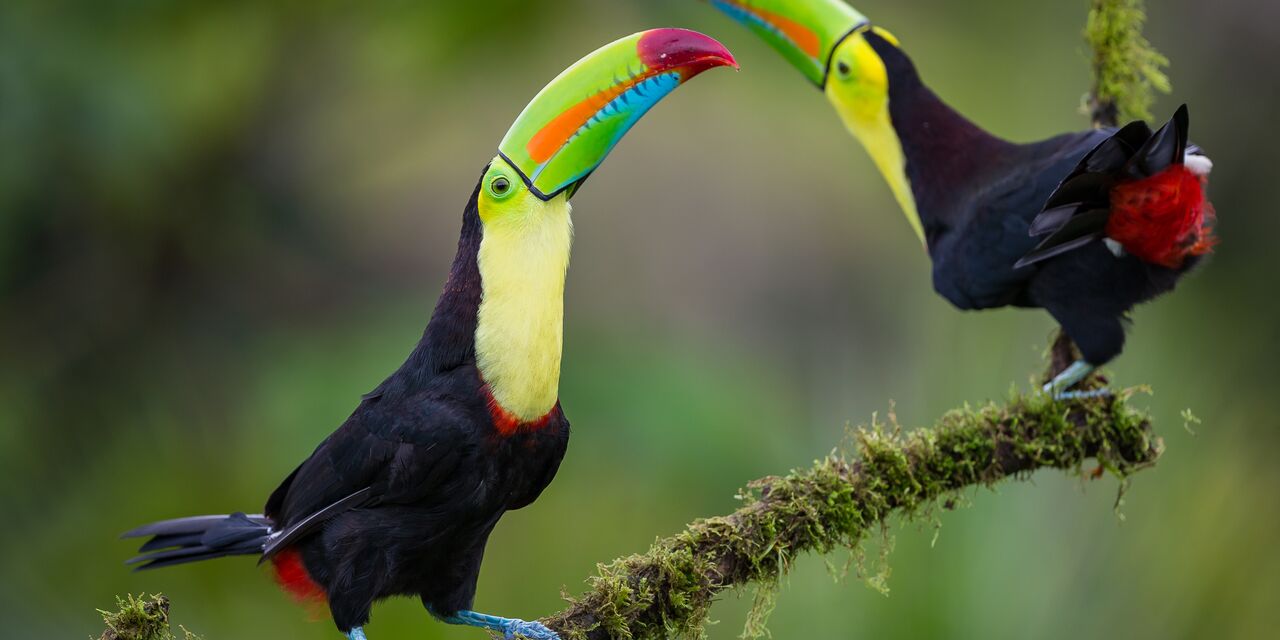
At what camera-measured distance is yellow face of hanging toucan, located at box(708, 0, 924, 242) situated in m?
3.09

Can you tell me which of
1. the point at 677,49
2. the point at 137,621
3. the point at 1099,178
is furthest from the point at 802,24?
the point at 137,621

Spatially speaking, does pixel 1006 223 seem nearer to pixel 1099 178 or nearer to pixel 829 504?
pixel 1099 178

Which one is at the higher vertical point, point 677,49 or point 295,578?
point 677,49

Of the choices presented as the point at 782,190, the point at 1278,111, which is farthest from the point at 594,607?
the point at 782,190

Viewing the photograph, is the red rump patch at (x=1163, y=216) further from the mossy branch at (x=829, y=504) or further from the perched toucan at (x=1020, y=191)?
the mossy branch at (x=829, y=504)

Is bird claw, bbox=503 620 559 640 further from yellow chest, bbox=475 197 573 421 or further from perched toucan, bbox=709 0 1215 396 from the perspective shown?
perched toucan, bbox=709 0 1215 396

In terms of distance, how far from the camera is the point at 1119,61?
2.96 meters

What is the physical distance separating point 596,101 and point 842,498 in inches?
35.0

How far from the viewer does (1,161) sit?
14.2ft

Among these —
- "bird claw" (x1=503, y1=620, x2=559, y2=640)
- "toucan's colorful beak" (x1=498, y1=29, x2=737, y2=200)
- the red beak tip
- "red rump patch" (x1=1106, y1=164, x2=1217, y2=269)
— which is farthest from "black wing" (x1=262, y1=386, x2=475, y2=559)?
"red rump patch" (x1=1106, y1=164, x2=1217, y2=269)

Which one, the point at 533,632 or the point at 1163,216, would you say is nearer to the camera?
the point at 533,632

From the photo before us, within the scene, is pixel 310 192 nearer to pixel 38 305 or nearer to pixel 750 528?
Answer: pixel 38 305

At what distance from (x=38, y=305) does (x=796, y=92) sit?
3168 millimetres

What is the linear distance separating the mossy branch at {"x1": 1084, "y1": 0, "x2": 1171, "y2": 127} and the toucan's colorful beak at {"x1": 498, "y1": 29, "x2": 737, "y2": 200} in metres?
1.51
